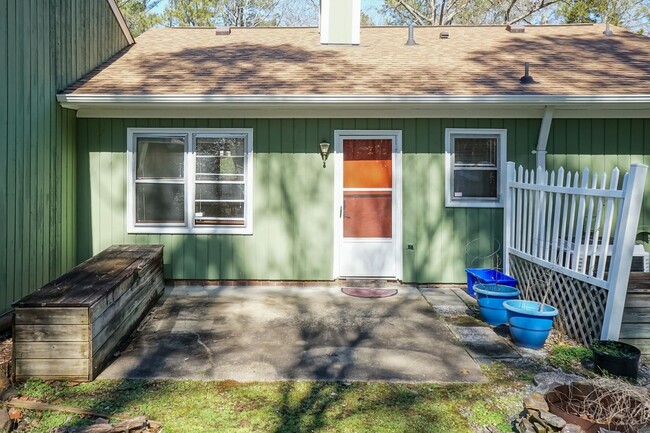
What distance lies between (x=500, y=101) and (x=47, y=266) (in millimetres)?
5957

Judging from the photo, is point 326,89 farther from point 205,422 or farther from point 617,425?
point 617,425

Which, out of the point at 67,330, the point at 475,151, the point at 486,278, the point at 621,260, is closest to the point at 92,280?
the point at 67,330

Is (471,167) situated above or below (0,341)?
above

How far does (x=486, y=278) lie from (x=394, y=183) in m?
1.78

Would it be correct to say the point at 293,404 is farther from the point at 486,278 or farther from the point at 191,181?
the point at 191,181

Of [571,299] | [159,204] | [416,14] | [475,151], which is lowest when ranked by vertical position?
[571,299]

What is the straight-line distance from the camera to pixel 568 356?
407cm

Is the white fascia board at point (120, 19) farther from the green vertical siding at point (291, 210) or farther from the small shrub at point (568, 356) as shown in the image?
the small shrub at point (568, 356)

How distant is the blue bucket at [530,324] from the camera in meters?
4.14

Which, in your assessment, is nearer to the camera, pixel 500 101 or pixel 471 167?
pixel 500 101

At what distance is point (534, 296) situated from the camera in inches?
205

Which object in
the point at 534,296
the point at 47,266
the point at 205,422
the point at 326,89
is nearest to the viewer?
the point at 205,422

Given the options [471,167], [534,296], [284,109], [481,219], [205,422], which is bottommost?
[205,422]

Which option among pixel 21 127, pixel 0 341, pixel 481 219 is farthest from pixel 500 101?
pixel 0 341
